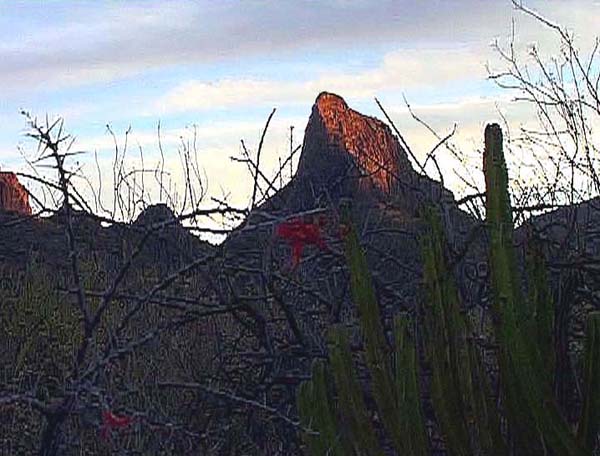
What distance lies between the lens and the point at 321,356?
5090mm

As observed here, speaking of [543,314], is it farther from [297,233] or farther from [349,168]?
[349,168]

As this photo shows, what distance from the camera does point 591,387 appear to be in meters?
3.77

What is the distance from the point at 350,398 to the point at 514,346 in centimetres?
65

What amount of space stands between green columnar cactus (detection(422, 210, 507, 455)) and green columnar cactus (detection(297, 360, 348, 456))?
36cm

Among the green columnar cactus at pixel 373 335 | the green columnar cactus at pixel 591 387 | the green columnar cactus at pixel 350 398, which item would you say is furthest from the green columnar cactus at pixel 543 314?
the green columnar cactus at pixel 350 398

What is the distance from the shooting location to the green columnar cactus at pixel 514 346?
148 inches

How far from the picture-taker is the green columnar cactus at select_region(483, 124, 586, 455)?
12.3 feet

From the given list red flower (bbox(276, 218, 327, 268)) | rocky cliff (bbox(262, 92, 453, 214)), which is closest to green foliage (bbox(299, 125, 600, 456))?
red flower (bbox(276, 218, 327, 268))

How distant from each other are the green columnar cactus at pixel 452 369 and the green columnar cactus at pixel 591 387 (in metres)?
0.30

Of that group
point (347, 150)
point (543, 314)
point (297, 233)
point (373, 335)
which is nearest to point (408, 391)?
point (373, 335)

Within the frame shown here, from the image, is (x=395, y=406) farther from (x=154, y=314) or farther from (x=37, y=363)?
(x=37, y=363)

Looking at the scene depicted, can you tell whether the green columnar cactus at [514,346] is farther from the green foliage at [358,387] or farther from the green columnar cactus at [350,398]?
the green columnar cactus at [350,398]

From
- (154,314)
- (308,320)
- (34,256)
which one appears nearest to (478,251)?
(308,320)

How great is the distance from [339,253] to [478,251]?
1037mm
